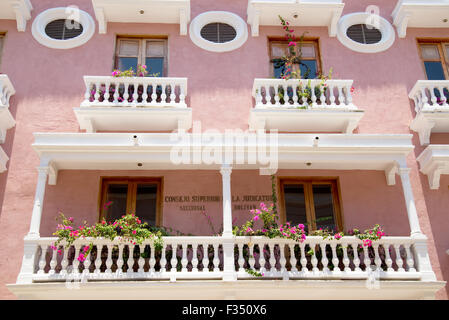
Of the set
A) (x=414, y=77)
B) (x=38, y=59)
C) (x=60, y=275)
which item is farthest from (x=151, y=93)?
(x=414, y=77)

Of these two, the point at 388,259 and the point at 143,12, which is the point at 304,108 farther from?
the point at 143,12

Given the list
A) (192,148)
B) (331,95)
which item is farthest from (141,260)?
(331,95)

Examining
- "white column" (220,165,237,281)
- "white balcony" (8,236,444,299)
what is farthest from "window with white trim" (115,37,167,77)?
"white balcony" (8,236,444,299)

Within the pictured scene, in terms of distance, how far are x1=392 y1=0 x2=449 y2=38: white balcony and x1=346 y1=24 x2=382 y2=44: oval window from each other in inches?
22.9

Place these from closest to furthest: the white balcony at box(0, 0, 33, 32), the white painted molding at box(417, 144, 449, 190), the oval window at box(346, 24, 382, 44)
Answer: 1. the white painted molding at box(417, 144, 449, 190)
2. the white balcony at box(0, 0, 33, 32)
3. the oval window at box(346, 24, 382, 44)

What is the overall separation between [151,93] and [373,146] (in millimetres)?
5401

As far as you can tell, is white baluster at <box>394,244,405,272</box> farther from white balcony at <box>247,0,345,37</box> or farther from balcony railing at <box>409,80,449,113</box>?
white balcony at <box>247,0,345,37</box>

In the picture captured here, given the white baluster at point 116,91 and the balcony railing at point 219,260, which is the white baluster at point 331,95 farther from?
the white baluster at point 116,91

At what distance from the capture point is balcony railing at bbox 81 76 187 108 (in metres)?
12.0

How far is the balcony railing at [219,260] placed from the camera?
31.6 feet

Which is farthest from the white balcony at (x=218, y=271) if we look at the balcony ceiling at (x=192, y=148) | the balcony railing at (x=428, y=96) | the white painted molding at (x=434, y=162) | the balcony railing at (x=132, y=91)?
the balcony railing at (x=428, y=96)

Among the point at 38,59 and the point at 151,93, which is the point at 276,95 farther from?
the point at 38,59

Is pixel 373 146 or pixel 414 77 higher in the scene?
pixel 414 77

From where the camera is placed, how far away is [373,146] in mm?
10844
